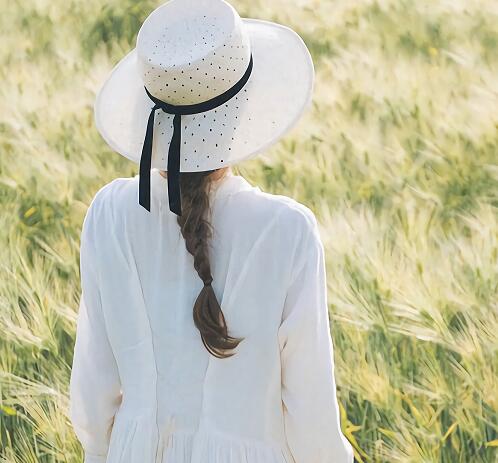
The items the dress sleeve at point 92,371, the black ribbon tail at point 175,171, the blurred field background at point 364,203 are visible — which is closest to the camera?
the black ribbon tail at point 175,171

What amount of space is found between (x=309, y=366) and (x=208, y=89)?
1.36ft

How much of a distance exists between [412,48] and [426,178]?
1.36m

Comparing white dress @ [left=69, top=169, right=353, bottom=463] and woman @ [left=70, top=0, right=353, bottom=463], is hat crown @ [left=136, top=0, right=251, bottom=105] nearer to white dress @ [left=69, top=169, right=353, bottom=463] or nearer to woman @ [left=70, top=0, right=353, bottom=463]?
woman @ [left=70, top=0, right=353, bottom=463]

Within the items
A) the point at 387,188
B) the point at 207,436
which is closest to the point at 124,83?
the point at 207,436

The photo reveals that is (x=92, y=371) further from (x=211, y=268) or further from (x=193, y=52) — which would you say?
(x=193, y=52)

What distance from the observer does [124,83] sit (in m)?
1.73

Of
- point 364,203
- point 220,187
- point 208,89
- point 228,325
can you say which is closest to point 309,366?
point 228,325

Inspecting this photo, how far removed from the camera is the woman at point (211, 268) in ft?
5.12

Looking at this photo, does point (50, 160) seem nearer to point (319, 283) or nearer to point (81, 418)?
point (81, 418)

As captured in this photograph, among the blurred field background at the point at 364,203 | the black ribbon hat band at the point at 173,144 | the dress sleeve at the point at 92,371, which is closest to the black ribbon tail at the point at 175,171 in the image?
the black ribbon hat band at the point at 173,144

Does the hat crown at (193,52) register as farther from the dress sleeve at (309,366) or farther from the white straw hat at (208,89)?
the dress sleeve at (309,366)

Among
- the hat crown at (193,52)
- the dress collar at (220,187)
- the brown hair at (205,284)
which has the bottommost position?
the brown hair at (205,284)

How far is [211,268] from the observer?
159 centimetres

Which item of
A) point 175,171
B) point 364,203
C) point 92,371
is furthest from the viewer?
point 364,203
